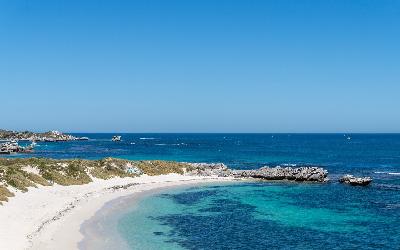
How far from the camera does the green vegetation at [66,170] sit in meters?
48.8

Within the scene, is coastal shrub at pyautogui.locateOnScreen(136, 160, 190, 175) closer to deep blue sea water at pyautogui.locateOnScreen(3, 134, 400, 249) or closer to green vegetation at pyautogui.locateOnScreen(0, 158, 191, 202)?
green vegetation at pyautogui.locateOnScreen(0, 158, 191, 202)

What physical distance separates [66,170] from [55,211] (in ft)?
73.6

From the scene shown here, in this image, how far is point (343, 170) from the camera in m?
89.9

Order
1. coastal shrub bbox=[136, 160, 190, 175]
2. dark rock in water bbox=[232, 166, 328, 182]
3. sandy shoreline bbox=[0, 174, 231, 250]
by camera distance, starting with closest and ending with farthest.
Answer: sandy shoreline bbox=[0, 174, 231, 250], dark rock in water bbox=[232, 166, 328, 182], coastal shrub bbox=[136, 160, 190, 175]

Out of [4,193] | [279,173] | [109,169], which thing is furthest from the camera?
[279,173]

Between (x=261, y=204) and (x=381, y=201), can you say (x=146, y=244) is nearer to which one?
(x=261, y=204)

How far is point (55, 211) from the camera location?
39562 mm

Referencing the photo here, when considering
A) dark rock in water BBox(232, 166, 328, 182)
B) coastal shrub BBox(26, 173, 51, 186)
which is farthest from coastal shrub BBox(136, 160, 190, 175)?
coastal shrub BBox(26, 173, 51, 186)

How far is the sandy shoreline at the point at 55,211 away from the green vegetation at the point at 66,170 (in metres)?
1.55

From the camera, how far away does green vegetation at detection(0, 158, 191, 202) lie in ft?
160

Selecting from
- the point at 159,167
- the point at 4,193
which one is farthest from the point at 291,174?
the point at 4,193

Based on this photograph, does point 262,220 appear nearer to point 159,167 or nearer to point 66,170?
point 66,170

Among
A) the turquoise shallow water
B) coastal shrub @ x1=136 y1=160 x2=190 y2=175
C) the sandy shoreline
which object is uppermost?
coastal shrub @ x1=136 y1=160 x2=190 y2=175

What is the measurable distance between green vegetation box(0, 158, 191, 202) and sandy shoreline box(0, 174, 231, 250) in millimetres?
1546
